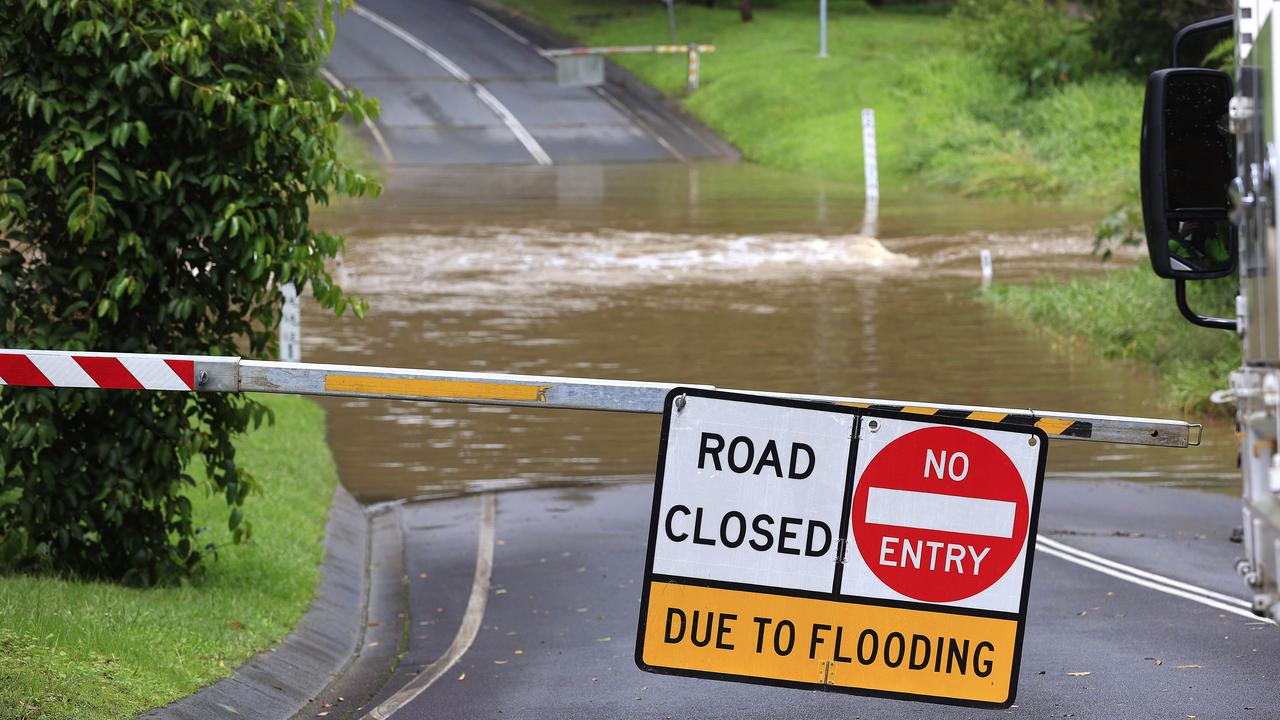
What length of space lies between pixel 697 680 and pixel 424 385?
2.64 metres

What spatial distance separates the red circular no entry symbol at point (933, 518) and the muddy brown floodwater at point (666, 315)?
7.39 m

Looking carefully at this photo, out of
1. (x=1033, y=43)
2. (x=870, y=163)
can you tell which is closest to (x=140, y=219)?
(x=870, y=163)

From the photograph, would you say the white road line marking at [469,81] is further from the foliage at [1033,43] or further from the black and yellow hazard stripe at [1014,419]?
the black and yellow hazard stripe at [1014,419]

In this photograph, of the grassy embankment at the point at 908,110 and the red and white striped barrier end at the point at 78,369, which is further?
the grassy embankment at the point at 908,110

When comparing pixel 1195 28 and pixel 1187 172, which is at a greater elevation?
pixel 1195 28

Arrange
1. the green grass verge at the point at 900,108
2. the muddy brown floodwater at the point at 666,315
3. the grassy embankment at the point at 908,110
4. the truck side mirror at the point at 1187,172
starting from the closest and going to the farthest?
1. the truck side mirror at the point at 1187,172
2. the muddy brown floodwater at the point at 666,315
3. the grassy embankment at the point at 908,110
4. the green grass verge at the point at 900,108

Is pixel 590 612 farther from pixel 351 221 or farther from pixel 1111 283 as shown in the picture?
pixel 351 221

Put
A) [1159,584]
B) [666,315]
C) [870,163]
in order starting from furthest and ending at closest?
[870,163] → [666,315] → [1159,584]

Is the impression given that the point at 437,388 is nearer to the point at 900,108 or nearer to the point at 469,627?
the point at 469,627

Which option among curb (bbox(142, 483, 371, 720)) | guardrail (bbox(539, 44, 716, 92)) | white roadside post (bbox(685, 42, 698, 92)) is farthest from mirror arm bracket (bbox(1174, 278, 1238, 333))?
white roadside post (bbox(685, 42, 698, 92))

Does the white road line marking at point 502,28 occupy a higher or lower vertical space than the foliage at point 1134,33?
higher

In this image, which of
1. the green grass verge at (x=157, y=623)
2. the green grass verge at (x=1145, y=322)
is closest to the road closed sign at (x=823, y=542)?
the green grass verge at (x=157, y=623)

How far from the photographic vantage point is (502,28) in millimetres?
54625

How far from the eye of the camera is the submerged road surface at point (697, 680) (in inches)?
300
